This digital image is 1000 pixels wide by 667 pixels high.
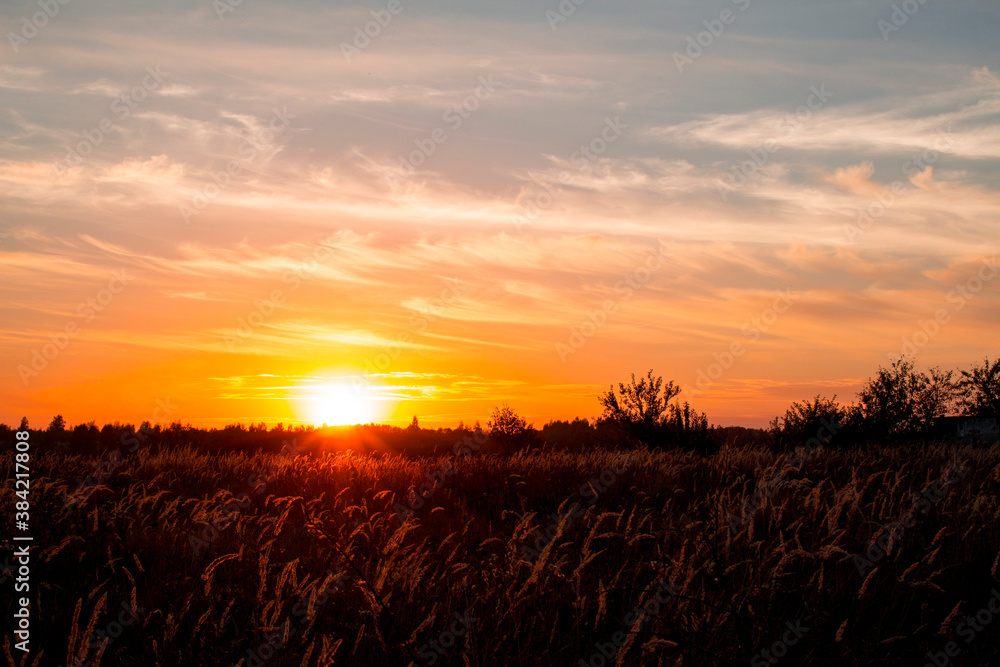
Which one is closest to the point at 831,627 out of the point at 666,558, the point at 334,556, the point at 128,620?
the point at 666,558

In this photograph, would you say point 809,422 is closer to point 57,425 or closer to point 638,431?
point 638,431

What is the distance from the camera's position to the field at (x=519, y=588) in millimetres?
3525

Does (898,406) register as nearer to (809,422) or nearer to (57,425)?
(809,422)

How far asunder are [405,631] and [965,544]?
496 centimetres

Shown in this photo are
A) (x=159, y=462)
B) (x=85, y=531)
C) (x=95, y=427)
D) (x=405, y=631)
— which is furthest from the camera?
(x=95, y=427)

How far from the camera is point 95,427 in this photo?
2867cm

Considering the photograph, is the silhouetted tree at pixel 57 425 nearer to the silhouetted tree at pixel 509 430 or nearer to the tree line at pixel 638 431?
the tree line at pixel 638 431

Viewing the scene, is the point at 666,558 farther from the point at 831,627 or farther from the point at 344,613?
the point at 344,613

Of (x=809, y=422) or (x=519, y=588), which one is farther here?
(x=809, y=422)

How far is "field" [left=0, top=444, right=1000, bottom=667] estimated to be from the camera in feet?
11.6

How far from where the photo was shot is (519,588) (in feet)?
14.2

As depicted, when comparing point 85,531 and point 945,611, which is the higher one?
point 85,531

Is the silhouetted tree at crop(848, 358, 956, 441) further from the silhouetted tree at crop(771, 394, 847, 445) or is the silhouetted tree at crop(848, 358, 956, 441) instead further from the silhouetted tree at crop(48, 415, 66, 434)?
the silhouetted tree at crop(48, 415, 66, 434)

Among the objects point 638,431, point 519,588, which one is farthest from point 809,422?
point 519,588
